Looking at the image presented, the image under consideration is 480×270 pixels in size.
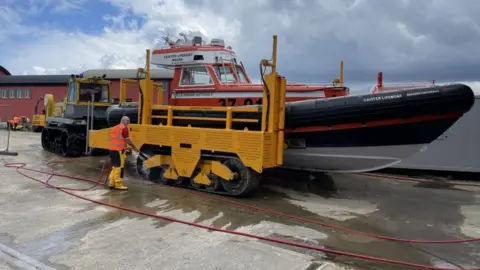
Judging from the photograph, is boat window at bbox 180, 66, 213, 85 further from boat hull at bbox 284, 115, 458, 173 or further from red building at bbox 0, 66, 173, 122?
red building at bbox 0, 66, 173, 122

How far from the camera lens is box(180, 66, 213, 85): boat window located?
9039mm

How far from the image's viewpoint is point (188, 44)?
9.47 m

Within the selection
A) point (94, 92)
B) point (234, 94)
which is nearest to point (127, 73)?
point (94, 92)

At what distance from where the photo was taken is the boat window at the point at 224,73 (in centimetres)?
904

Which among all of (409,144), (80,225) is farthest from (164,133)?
(409,144)

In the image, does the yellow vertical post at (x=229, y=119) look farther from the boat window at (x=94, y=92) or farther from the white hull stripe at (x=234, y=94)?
the boat window at (x=94, y=92)

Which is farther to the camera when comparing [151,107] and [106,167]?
[106,167]

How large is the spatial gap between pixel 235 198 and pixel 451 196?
430cm

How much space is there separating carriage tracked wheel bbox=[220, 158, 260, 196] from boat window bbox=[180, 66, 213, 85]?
2.67m

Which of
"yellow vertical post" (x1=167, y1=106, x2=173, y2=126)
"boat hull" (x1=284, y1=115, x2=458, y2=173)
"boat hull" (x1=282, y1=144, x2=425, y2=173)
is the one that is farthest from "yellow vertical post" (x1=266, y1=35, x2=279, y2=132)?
"yellow vertical post" (x1=167, y1=106, x2=173, y2=126)

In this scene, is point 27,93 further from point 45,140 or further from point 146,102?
point 146,102

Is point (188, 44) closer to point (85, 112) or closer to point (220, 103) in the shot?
point (220, 103)

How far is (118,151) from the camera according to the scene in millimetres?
7684

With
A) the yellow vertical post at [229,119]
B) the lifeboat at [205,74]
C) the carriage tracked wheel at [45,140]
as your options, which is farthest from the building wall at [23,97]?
the yellow vertical post at [229,119]
